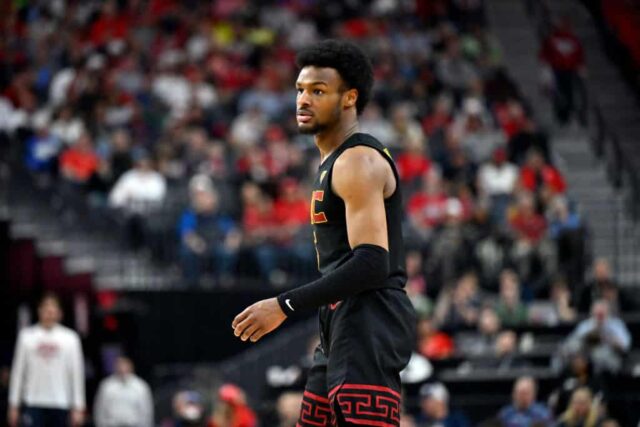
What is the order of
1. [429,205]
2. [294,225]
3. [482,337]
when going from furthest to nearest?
[429,205] → [294,225] → [482,337]

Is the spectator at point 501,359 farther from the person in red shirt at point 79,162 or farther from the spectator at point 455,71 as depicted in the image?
the spectator at point 455,71

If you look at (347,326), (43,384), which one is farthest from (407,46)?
(347,326)

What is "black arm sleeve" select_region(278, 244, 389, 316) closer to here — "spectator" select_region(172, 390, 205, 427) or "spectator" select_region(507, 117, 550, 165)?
"spectator" select_region(172, 390, 205, 427)

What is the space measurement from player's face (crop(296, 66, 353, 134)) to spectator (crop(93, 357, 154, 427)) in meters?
8.95

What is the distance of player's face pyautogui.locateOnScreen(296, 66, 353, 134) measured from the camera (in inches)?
231

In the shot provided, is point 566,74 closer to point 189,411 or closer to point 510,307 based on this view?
point 510,307

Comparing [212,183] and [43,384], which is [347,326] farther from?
[212,183]

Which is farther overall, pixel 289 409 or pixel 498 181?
pixel 498 181

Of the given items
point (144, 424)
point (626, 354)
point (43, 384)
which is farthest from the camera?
point (144, 424)

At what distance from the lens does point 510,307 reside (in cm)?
1535

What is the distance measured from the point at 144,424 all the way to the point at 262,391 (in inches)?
A: 51.3

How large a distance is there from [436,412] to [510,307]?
2917 millimetres

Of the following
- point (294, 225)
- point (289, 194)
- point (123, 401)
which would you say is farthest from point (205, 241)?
point (123, 401)

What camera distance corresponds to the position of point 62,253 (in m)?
17.2
